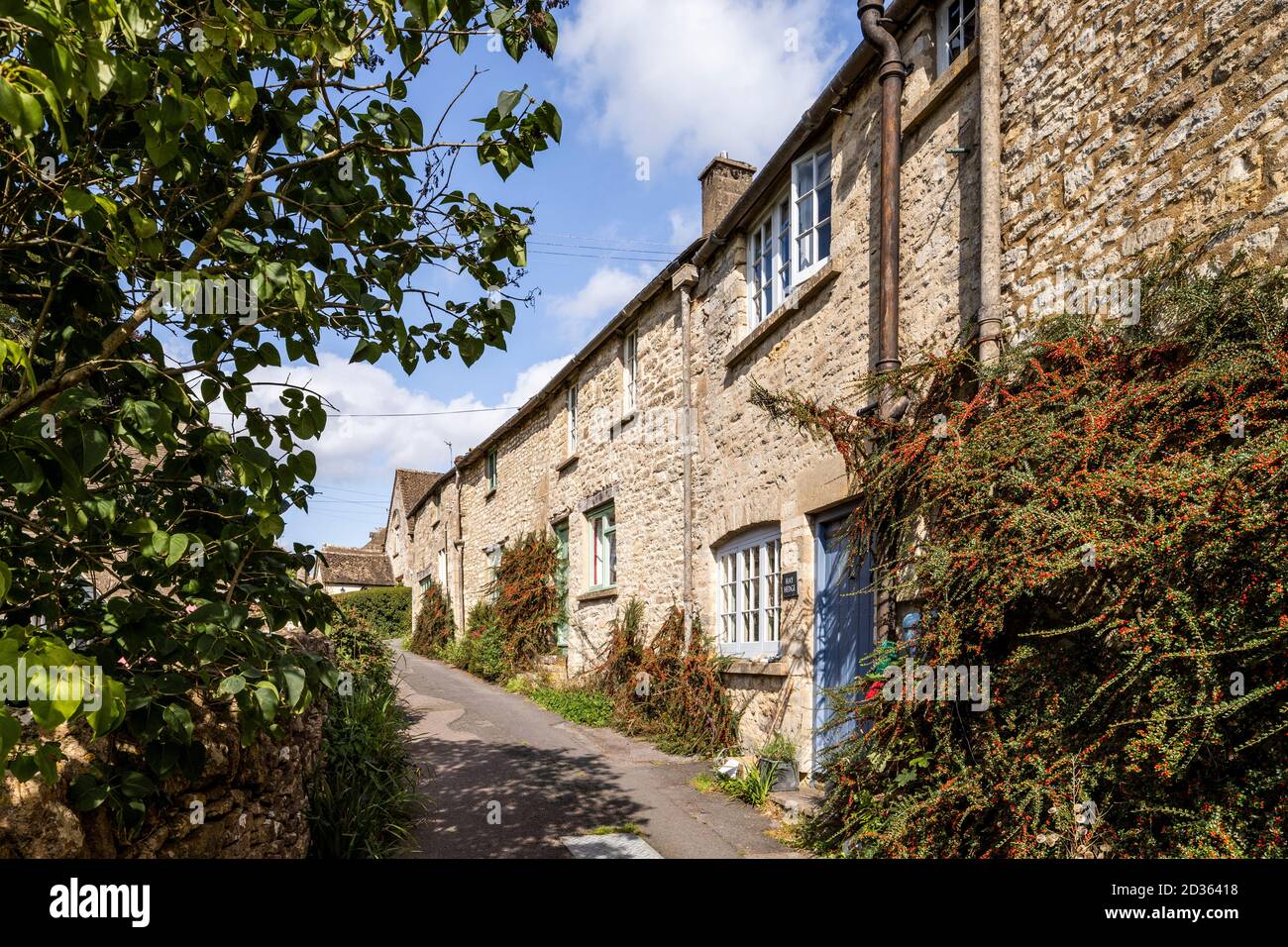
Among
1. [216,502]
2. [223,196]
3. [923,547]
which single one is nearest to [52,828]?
[216,502]

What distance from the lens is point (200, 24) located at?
103 inches

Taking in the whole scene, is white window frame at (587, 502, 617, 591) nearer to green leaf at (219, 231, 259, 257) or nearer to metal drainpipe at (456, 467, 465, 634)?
metal drainpipe at (456, 467, 465, 634)

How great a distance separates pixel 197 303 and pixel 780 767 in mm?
5565

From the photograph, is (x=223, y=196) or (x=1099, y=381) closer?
(x=223, y=196)

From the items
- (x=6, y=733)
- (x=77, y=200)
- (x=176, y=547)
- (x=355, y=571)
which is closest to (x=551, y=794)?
(x=176, y=547)

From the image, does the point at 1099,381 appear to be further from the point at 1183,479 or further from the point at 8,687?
the point at 8,687

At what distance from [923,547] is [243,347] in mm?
3618

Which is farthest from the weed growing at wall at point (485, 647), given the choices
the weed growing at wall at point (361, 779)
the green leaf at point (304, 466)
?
the green leaf at point (304, 466)

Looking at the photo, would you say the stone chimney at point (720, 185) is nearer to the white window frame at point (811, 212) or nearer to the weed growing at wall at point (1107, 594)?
the white window frame at point (811, 212)

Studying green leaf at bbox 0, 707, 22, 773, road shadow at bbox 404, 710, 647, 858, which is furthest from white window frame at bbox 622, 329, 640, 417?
green leaf at bbox 0, 707, 22, 773

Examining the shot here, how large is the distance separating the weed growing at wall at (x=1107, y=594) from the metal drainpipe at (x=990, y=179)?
0.29 metres

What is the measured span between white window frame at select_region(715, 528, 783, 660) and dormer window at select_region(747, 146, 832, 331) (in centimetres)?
234

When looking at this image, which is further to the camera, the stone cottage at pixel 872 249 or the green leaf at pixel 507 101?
the stone cottage at pixel 872 249

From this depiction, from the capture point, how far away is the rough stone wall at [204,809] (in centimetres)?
288
